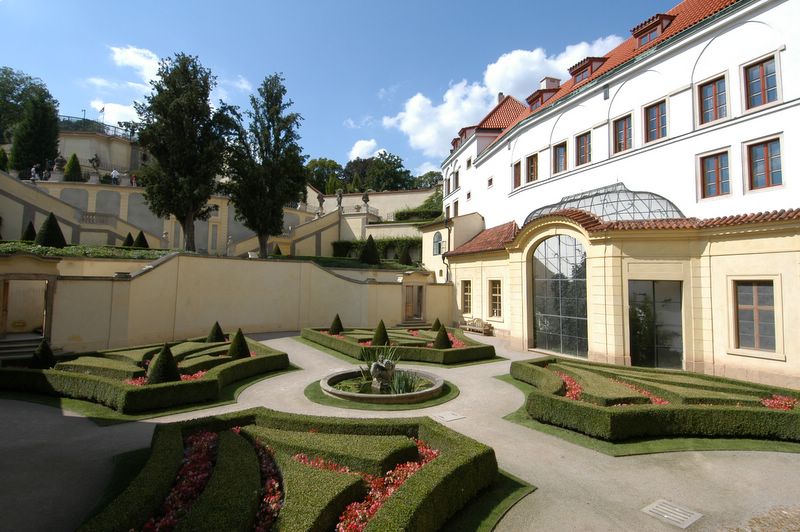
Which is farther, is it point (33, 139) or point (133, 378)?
point (33, 139)

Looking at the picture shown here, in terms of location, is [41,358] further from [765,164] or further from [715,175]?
[765,164]

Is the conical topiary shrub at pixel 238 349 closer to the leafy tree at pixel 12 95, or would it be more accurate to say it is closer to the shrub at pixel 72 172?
the shrub at pixel 72 172

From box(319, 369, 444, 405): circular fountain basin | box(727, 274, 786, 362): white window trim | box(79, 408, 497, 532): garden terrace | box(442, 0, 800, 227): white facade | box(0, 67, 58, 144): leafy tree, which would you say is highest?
box(0, 67, 58, 144): leafy tree

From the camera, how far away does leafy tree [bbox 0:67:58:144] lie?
5488cm

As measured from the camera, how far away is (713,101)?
15.5 m

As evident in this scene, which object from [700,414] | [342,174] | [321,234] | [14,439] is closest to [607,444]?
[700,414]

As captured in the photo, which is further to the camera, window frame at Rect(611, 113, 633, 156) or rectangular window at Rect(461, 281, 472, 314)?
rectangular window at Rect(461, 281, 472, 314)

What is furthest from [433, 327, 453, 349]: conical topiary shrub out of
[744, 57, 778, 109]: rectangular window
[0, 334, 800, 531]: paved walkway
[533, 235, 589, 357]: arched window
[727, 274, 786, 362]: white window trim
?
[744, 57, 778, 109]: rectangular window

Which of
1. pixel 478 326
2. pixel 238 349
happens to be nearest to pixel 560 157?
pixel 478 326

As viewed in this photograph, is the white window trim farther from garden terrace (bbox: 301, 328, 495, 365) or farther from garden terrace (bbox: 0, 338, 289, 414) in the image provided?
garden terrace (bbox: 0, 338, 289, 414)

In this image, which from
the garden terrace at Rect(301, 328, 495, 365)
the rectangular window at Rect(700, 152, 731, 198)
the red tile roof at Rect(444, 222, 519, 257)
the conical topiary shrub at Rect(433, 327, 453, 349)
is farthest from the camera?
the red tile roof at Rect(444, 222, 519, 257)

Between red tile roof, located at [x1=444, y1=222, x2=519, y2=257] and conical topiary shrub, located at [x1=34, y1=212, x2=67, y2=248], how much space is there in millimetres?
24816

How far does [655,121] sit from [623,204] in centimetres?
396

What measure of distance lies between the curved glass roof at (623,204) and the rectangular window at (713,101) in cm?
344
